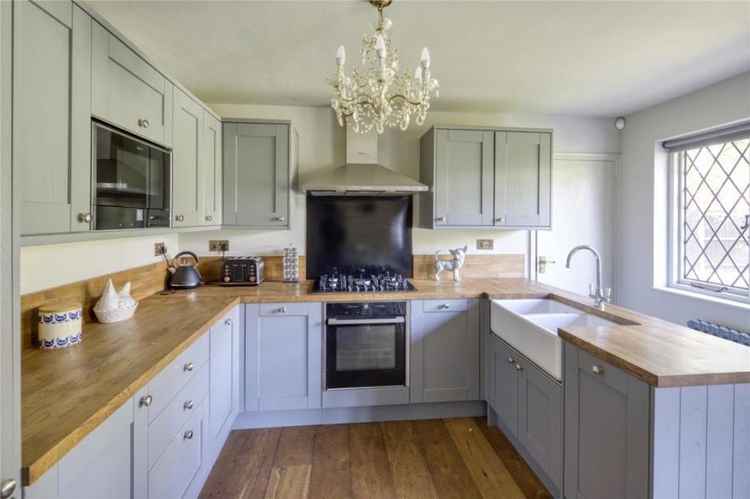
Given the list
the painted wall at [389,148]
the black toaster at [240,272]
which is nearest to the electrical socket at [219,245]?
the painted wall at [389,148]

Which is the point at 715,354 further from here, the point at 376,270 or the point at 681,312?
the point at 376,270

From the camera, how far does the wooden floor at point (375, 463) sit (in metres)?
1.86

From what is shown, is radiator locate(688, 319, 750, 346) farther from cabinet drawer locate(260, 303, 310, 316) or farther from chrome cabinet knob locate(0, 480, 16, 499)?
chrome cabinet knob locate(0, 480, 16, 499)

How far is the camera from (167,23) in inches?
70.1

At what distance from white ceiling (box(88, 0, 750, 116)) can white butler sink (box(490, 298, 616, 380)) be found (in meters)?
1.49

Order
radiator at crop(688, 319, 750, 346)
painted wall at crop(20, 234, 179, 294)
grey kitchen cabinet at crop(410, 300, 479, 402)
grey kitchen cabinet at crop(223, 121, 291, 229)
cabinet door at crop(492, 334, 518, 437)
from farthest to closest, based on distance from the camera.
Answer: grey kitchen cabinet at crop(223, 121, 291, 229) < grey kitchen cabinet at crop(410, 300, 479, 402) < radiator at crop(688, 319, 750, 346) < cabinet door at crop(492, 334, 518, 437) < painted wall at crop(20, 234, 179, 294)

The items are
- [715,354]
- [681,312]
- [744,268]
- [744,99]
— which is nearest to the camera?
[715,354]

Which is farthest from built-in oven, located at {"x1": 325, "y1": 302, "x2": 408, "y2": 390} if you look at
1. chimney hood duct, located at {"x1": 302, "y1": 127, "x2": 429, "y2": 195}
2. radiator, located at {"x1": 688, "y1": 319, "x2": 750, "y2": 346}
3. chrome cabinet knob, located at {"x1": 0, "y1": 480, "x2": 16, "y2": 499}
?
radiator, located at {"x1": 688, "y1": 319, "x2": 750, "y2": 346}

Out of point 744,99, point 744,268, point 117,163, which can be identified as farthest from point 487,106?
point 117,163

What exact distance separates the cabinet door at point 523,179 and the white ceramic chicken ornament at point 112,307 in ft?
8.02

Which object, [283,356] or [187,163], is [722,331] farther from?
[187,163]

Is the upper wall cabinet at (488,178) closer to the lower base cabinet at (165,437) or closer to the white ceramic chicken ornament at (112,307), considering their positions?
the lower base cabinet at (165,437)

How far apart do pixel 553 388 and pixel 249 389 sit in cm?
180

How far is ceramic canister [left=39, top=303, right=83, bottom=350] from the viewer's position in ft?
4.64
